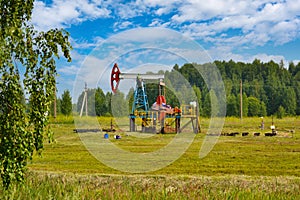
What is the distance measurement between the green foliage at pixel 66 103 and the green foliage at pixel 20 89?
3311cm

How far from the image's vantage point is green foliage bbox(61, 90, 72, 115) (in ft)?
124

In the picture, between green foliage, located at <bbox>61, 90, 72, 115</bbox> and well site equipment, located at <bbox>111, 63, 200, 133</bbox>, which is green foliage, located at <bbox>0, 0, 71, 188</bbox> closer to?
well site equipment, located at <bbox>111, 63, 200, 133</bbox>

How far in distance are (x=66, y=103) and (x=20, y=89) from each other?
3420 centimetres

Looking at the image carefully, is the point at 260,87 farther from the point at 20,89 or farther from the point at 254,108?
the point at 20,89

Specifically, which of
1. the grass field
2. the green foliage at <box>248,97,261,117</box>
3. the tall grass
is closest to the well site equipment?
the grass field

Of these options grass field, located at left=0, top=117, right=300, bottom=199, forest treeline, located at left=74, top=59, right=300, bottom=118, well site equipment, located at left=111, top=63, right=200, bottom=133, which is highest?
forest treeline, located at left=74, top=59, right=300, bottom=118

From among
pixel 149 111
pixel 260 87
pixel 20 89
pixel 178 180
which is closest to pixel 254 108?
pixel 260 87

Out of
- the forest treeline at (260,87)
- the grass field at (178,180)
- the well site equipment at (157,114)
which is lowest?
the grass field at (178,180)

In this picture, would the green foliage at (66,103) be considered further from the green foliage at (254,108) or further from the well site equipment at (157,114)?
the green foliage at (254,108)

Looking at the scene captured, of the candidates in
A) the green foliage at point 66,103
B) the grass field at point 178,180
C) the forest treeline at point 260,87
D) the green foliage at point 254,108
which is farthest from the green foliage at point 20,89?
the green foliage at point 254,108

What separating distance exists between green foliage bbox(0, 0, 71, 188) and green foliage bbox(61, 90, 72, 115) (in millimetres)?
33105

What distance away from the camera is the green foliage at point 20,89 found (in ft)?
14.8

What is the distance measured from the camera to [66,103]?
3822 cm

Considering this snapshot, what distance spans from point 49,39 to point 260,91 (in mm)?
46595
